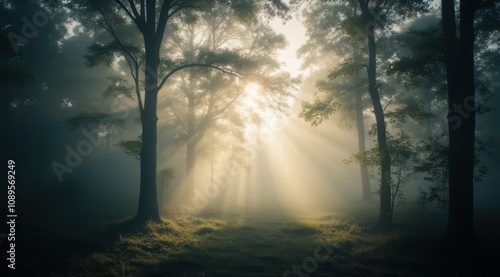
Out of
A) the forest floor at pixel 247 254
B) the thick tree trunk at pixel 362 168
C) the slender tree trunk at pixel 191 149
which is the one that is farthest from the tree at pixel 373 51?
the slender tree trunk at pixel 191 149

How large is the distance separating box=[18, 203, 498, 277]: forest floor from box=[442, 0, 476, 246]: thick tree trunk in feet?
2.58

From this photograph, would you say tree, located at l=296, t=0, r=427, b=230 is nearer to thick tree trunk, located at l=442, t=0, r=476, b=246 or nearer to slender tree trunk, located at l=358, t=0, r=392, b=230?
slender tree trunk, located at l=358, t=0, r=392, b=230

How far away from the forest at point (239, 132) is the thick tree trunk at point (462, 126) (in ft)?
0.13

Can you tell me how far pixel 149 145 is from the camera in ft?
41.4

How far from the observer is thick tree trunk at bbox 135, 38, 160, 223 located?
12.4 metres

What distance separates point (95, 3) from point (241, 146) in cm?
1676

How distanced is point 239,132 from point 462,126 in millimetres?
17847

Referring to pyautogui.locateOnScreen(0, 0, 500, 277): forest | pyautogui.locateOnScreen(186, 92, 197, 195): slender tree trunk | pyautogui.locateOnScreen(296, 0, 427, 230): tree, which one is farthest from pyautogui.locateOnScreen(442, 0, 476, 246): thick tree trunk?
pyautogui.locateOnScreen(186, 92, 197, 195): slender tree trunk

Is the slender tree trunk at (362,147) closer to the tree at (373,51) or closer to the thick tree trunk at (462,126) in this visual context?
the tree at (373,51)

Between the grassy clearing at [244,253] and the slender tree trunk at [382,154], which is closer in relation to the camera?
the grassy clearing at [244,253]

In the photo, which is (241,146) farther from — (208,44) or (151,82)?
(151,82)

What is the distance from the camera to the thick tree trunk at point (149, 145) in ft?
40.7

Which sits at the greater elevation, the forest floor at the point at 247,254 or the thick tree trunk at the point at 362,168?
the thick tree trunk at the point at 362,168

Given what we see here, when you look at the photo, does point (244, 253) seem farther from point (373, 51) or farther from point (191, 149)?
point (191, 149)
